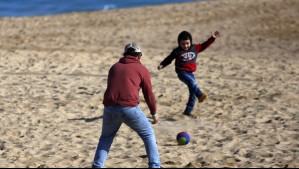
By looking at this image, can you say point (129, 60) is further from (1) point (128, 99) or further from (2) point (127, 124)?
(2) point (127, 124)

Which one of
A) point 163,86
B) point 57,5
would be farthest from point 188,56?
point 57,5

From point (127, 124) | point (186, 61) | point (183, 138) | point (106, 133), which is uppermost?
point (186, 61)

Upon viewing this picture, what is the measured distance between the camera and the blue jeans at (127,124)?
24.1 ft

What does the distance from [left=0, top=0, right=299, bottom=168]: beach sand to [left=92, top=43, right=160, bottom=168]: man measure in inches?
43.4

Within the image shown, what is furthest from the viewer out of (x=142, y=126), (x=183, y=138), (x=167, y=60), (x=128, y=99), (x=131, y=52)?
(x=167, y=60)

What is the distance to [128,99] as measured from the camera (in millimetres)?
7344

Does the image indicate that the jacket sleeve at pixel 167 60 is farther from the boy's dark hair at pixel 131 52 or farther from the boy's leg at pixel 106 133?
the boy's leg at pixel 106 133

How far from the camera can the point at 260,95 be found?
13.0 m

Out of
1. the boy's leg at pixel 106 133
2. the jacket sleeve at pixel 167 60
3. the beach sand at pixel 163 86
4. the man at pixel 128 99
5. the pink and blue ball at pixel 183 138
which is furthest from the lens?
the jacket sleeve at pixel 167 60

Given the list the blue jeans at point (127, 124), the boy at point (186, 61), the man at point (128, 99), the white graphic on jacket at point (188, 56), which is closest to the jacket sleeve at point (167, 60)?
the boy at point (186, 61)

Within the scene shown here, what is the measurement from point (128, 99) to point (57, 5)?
3176 cm

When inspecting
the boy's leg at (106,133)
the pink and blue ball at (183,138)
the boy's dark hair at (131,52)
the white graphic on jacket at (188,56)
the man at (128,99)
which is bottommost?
the pink and blue ball at (183,138)

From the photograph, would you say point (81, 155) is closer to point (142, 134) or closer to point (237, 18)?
point (142, 134)

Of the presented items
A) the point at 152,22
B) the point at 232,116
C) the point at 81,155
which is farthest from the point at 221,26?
the point at 81,155
